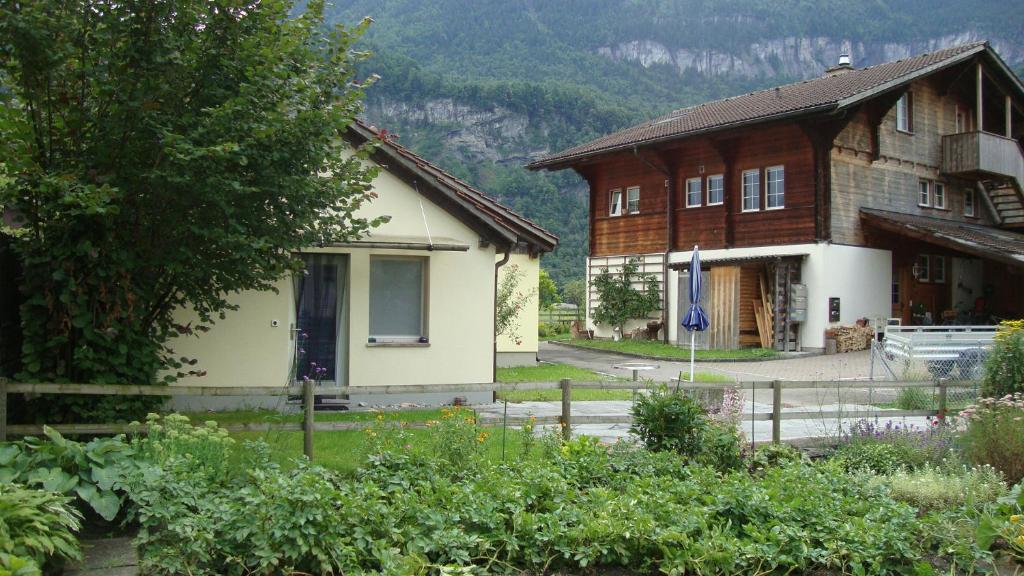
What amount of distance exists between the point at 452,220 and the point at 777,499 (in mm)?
7397

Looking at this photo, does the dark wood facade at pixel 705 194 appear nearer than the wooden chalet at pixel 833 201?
No

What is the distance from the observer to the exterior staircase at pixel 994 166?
27.1 m

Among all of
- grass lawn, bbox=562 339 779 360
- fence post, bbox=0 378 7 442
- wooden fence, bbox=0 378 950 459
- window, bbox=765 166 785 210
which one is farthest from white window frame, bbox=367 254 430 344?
window, bbox=765 166 785 210

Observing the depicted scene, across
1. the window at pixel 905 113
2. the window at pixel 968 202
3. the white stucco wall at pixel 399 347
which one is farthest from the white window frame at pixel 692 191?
the white stucco wall at pixel 399 347

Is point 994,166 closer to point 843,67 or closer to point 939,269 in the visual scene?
point 939,269

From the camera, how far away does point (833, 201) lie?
24.0m

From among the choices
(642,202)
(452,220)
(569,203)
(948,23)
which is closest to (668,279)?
(642,202)

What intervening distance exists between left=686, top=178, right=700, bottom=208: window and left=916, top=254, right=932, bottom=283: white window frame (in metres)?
6.95

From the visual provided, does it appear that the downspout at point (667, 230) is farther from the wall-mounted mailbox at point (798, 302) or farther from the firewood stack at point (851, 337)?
the firewood stack at point (851, 337)

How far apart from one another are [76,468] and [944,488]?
6.94 m

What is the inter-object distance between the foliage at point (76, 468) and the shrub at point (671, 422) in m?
4.63

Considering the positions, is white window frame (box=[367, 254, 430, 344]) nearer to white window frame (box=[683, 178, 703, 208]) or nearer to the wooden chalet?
the wooden chalet

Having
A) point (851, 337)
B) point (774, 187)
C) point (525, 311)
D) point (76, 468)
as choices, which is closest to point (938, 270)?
point (851, 337)

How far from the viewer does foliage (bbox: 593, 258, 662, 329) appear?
28.5 m
